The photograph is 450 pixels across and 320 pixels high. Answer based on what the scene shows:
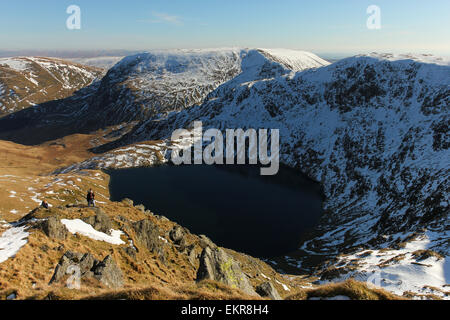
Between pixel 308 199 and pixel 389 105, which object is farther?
pixel 389 105

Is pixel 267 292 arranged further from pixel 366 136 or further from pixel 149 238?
pixel 366 136

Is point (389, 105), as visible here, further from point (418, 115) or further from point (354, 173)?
point (354, 173)

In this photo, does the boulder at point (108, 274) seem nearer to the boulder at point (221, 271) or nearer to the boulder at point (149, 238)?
the boulder at point (221, 271)

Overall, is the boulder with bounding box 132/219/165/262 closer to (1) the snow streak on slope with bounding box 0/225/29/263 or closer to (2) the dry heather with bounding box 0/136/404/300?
(2) the dry heather with bounding box 0/136/404/300

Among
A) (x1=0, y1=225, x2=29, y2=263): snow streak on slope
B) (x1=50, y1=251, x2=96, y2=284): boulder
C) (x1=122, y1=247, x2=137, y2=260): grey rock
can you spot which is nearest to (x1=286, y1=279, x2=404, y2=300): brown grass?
(x1=50, y1=251, x2=96, y2=284): boulder

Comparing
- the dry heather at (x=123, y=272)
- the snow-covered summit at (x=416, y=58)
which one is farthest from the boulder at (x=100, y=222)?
the snow-covered summit at (x=416, y=58)
